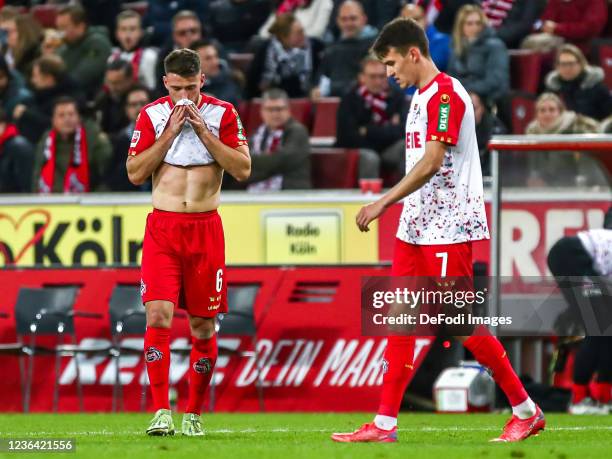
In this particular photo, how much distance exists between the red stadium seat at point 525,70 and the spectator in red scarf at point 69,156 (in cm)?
439

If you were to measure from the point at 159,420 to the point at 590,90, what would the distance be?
790 cm

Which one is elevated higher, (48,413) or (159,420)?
(159,420)

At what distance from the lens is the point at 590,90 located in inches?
598

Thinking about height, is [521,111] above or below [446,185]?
above

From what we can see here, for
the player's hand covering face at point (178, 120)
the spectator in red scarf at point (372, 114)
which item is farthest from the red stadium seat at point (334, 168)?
the player's hand covering face at point (178, 120)

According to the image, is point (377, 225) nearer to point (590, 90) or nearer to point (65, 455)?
point (590, 90)

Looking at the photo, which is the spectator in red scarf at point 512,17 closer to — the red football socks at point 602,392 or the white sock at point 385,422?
the red football socks at point 602,392

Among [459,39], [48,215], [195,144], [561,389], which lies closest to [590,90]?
[459,39]

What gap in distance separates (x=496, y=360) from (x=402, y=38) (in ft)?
5.83

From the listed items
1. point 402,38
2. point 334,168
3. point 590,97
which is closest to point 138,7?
point 334,168

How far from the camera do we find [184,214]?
8.79 metres

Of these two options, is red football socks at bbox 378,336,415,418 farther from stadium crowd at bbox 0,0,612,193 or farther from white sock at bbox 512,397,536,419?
stadium crowd at bbox 0,0,612,193

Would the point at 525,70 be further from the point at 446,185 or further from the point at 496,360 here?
the point at 496,360

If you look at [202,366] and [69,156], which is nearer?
[202,366]
